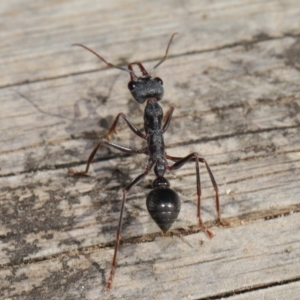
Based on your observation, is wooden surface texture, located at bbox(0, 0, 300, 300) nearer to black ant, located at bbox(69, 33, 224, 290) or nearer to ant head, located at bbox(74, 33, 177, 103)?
black ant, located at bbox(69, 33, 224, 290)

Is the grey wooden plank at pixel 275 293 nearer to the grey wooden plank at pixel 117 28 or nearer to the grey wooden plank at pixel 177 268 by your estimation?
the grey wooden plank at pixel 177 268

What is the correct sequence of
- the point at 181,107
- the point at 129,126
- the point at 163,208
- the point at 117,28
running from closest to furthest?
the point at 163,208 < the point at 129,126 < the point at 181,107 < the point at 117,28

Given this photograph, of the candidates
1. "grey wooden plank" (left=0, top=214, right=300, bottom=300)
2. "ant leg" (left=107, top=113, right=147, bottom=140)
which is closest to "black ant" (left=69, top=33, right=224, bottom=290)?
"ant leg" (left=107, top=113, right=147, bottom=140)

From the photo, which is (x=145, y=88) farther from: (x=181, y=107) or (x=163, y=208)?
(x=163, y=208)

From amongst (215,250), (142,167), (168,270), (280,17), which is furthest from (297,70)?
(168,270)

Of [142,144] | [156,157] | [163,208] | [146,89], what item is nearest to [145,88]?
[146,89]
